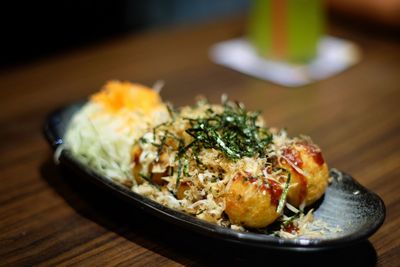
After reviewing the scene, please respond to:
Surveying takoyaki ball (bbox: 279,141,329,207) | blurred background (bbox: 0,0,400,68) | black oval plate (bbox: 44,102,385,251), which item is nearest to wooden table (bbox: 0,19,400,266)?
black oval plate (bbox: 44,102,385,251)

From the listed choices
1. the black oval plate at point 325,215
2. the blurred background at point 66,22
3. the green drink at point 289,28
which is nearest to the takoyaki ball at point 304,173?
the black oval plate at point 325,215

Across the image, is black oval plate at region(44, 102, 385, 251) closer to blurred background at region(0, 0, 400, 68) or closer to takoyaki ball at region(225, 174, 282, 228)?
takoyaki ball at region(225, 174, 282, 228)

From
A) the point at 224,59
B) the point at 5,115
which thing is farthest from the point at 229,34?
the point at 5,115

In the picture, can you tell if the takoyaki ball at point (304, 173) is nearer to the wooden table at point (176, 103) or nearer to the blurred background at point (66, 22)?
the wooden table at point (176, 103)

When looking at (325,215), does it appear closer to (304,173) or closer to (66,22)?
(304,173)

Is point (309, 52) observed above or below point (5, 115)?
above

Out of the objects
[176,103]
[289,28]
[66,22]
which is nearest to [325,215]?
[176,103]

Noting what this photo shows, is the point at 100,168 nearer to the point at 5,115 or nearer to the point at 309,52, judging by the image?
the point at 5,115
